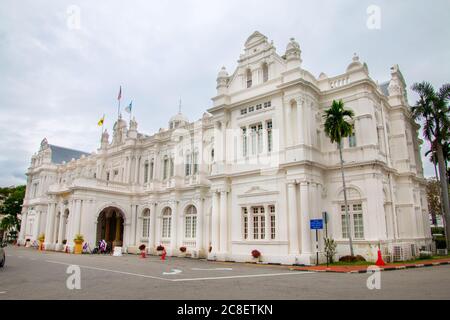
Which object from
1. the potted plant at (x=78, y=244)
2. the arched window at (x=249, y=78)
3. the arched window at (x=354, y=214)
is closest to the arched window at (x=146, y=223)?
the potted plant at (x=78, y=244)

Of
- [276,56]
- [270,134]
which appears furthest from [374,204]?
[276,56]

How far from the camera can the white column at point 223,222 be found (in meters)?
24.0

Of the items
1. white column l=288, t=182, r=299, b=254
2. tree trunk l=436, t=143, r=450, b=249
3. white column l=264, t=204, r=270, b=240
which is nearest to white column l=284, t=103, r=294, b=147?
white column l=288, t=182, r=299, b=254

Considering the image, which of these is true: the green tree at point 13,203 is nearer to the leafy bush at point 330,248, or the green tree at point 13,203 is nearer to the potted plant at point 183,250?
the potted plant at point 183,250

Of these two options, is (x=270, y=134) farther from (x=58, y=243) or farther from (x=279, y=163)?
(x=58, y=243)

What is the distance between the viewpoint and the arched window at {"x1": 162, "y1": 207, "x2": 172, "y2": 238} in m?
32.6

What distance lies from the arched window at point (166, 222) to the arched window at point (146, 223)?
2292mm

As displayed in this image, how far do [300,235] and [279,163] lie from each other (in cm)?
465

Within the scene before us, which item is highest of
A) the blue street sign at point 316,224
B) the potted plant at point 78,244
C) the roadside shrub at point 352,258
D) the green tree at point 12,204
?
the green tree at point 12,204

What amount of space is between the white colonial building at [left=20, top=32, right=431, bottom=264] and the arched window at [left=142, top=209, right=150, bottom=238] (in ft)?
0.42

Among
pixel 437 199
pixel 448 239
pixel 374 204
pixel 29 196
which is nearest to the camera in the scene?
pixel 374 204

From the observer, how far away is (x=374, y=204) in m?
20.1

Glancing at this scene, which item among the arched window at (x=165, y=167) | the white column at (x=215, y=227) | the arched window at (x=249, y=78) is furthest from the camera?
the arched window at (x=165, y=167)

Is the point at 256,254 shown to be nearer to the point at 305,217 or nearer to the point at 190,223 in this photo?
the point at 305,217
